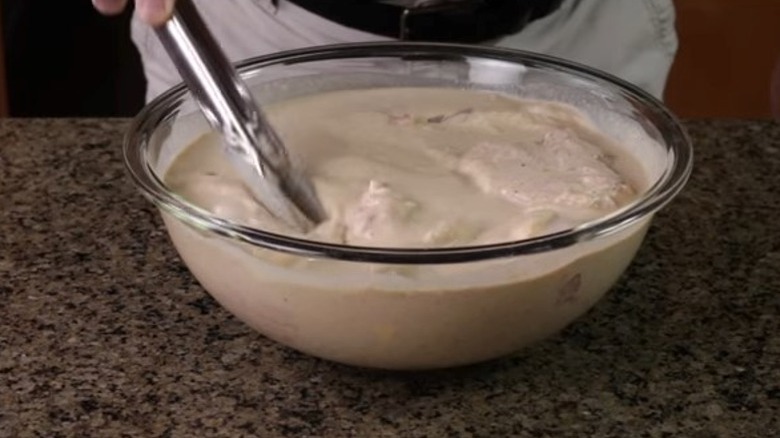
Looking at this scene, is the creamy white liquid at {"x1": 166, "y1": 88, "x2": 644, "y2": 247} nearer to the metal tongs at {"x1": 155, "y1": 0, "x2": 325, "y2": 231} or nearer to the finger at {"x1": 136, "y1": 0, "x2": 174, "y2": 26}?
the metal tongs at {"x1": 155, "y1": 0, "x2": 325, "y2": 231}

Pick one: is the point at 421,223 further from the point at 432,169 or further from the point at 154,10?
the point at 154,10

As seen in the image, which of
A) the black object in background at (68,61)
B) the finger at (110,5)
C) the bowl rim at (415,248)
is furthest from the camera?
the black object in background at (68,61)

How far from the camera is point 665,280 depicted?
0.92 metres

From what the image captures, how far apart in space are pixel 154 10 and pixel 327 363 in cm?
25

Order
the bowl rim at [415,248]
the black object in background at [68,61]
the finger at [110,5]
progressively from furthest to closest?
1. the black object in background at [68,61]
2. the finger at [110,5]
3. the bowl rim at [415,248]

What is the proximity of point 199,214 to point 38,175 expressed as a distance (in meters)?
0.37

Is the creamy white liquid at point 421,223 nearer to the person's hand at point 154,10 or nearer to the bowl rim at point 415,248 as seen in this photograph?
the bowl rim at point 415,248

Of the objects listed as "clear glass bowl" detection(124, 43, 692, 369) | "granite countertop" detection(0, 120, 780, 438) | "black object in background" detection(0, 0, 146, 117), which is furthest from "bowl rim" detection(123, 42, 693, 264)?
"black object in background" detection(0, 0, 146, 117)

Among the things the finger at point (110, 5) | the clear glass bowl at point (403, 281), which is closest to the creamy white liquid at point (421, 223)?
the clear glass bowl at point (403, 281)

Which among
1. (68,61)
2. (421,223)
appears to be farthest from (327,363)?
(68,61)

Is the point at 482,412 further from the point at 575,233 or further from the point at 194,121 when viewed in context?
the point at 194,121

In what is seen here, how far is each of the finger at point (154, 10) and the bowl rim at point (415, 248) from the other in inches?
3.8

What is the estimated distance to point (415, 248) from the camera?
0.71 meters

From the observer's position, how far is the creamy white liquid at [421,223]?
71 cm
